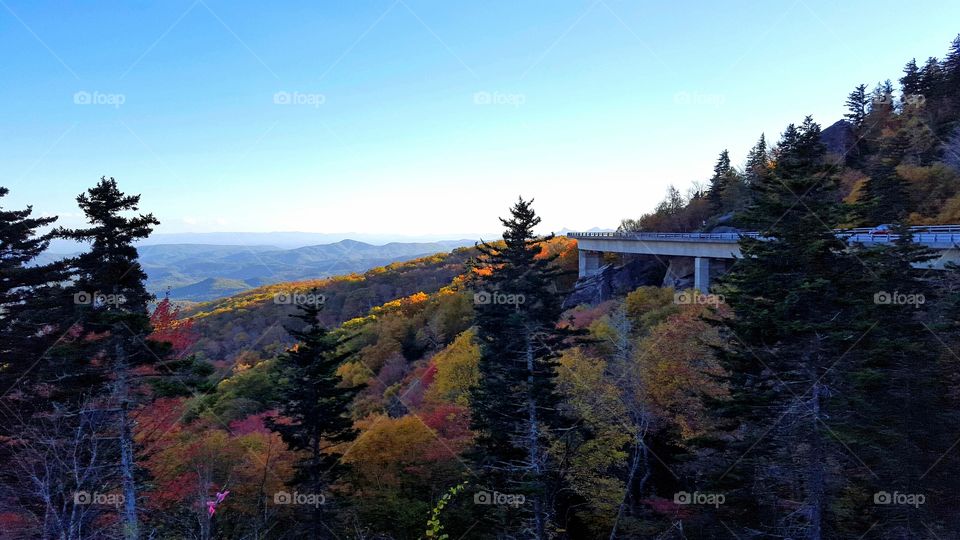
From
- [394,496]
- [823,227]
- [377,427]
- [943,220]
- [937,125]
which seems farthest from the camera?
[937,125]

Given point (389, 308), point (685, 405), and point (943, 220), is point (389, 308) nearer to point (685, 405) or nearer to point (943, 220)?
point (685, 405)

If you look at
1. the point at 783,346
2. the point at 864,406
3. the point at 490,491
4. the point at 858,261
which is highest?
the point at 858,261

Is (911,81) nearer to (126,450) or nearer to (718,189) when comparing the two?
(718,189)

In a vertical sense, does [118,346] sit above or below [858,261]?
below

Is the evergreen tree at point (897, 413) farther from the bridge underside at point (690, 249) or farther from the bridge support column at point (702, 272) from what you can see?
the bridge support column at point (702, 272)

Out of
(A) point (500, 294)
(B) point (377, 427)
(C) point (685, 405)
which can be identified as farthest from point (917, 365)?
(B) point (377, 427)

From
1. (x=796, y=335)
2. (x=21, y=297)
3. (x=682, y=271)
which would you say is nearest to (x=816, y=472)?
(x=796, y=335)
